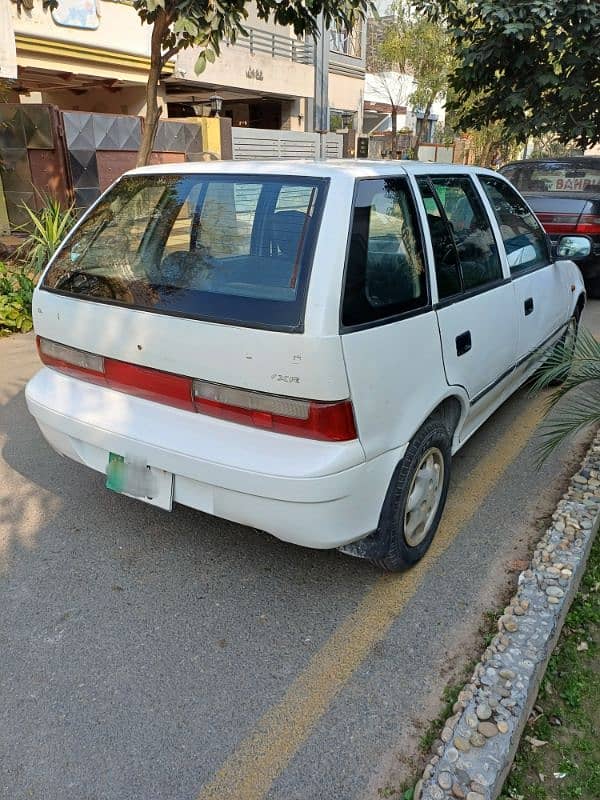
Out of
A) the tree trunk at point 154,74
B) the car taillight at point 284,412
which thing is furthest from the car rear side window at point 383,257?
the tree trunk at point 154,74

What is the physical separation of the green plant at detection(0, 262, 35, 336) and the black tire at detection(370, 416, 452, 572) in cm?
494

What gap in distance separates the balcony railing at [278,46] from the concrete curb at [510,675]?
16762 millimetres

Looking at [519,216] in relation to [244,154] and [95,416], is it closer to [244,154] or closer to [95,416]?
[95,416]

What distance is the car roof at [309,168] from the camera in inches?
99.1

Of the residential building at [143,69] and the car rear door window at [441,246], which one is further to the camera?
the residential building at [143,69]

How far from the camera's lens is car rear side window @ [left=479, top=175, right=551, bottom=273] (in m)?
3.68

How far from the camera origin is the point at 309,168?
2.56 metres

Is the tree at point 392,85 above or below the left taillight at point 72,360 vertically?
above

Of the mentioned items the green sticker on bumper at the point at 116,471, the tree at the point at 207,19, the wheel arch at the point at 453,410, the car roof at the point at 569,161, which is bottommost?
the green sticker on bumper at the point at 116,471

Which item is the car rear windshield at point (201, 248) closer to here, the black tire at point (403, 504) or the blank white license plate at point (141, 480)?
the blank white license plate at point (141, 480)

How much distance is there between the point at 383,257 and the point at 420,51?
2133 cm

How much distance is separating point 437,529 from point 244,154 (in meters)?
12.8

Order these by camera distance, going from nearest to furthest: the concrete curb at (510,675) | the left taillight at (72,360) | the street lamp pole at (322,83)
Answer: the concrete curb at (510,675), the left taillight at (72,360), the street lamp pole at (322,83)

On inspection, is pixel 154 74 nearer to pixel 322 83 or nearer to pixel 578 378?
pixel 578 378
